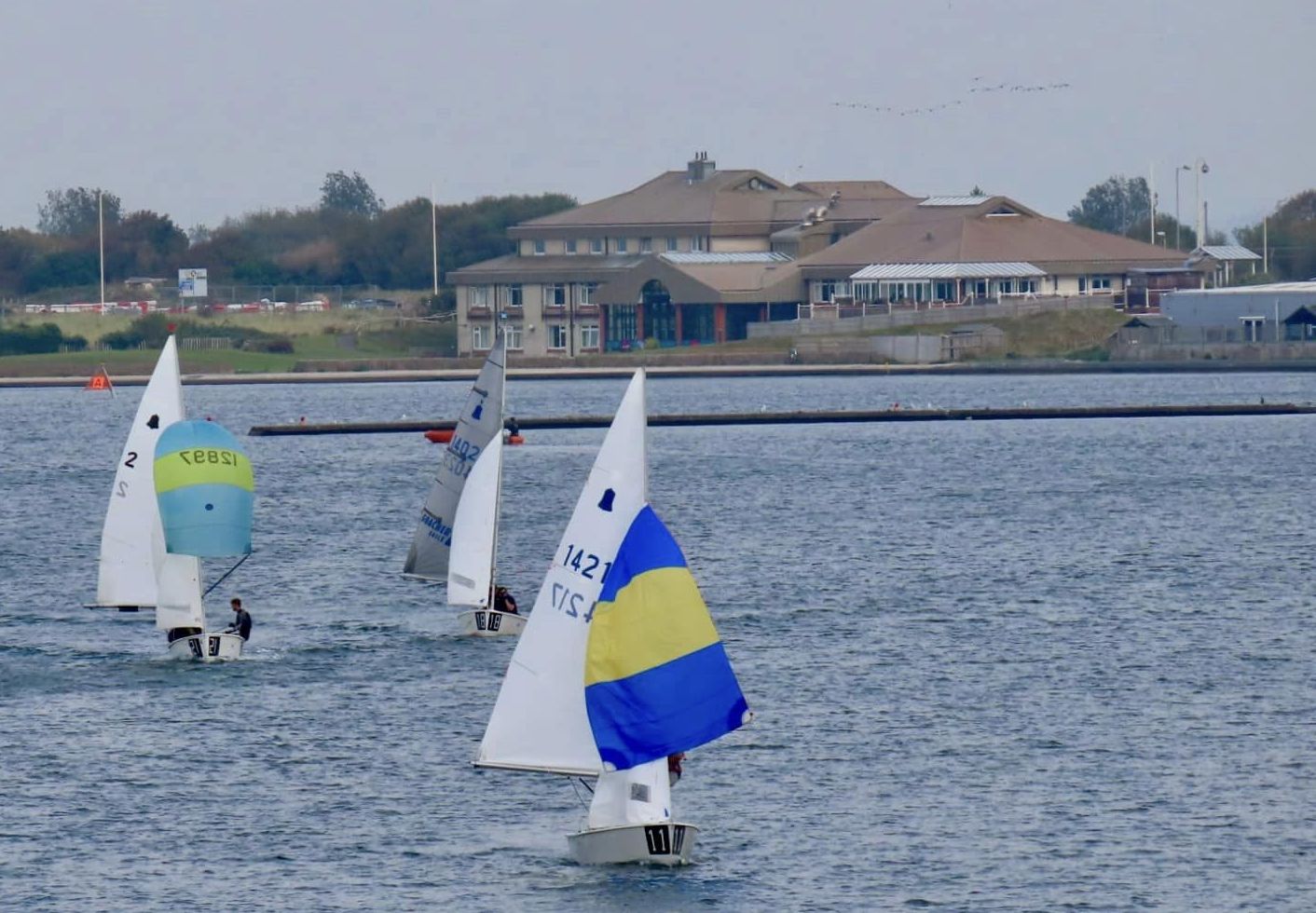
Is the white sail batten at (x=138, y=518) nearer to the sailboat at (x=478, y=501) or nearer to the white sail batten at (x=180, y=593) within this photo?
the white sail batten at (x=180, y=593)

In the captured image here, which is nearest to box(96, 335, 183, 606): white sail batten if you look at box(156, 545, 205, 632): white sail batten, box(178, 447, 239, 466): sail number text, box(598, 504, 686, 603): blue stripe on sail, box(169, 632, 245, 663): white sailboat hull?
box(156, 545, 205, 632): white sail batten

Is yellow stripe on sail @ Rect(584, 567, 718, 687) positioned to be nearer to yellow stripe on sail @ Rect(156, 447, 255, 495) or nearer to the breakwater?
yellow stripe on sail @ Rect(156, 447, 255, 495)

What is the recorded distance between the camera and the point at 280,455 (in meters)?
131

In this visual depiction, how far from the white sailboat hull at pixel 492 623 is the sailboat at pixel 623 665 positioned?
75.4ft

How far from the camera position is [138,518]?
56.4 metres

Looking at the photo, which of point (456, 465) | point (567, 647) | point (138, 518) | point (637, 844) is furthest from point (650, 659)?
point (456, 465)

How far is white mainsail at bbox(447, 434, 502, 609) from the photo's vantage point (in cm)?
5797

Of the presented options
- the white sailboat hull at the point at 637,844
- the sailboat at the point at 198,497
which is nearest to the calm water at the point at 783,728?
the white sailboat hull at the point at 637,844

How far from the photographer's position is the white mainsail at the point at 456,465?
58.5 metres

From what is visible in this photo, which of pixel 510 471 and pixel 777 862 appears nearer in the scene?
pixel 777 862

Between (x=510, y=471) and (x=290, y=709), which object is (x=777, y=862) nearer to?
(x=290, y=709)

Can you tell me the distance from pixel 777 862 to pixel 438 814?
6335mm

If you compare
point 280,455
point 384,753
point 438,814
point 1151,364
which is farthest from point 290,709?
point 1151,364

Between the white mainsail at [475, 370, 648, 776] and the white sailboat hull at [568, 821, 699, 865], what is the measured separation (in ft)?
3.16
